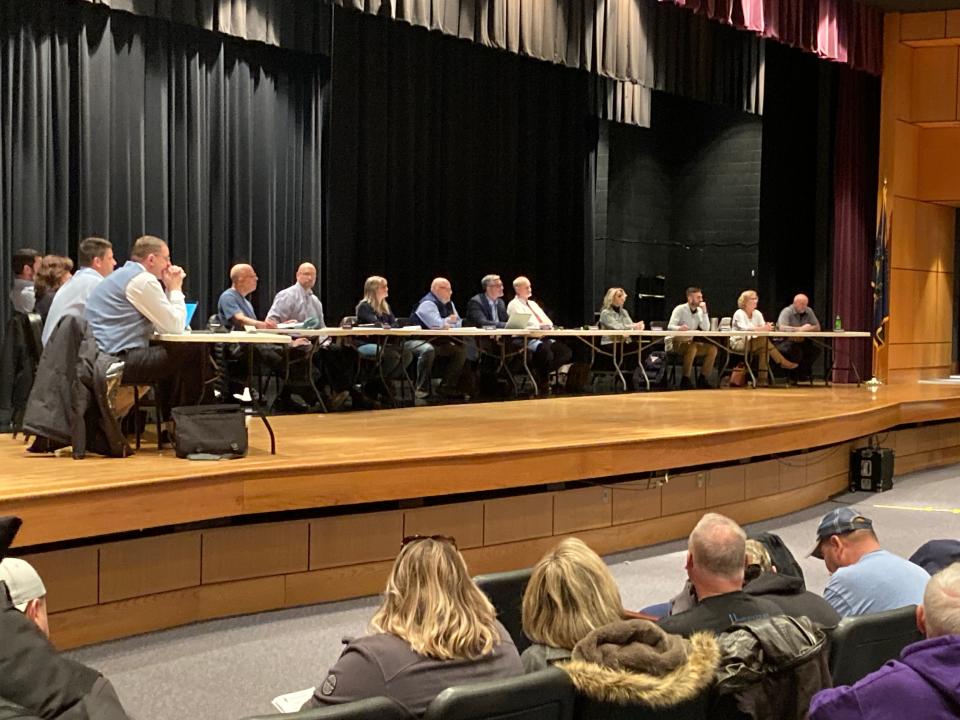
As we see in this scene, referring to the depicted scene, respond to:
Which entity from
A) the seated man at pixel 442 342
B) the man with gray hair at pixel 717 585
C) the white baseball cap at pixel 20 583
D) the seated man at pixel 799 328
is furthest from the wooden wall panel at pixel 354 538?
the seated man at pixel 799 328

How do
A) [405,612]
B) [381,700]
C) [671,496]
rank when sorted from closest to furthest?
[381,700] < [405,612] < [671,496]

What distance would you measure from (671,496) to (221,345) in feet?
10.1

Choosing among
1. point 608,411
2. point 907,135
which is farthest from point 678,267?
point 608,411

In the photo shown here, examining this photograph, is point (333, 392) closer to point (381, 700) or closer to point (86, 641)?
point (86, 641)

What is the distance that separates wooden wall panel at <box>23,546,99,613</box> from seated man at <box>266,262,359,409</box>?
149 inches

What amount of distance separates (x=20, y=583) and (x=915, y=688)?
5.00 ft

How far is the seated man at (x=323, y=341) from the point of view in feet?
25.0

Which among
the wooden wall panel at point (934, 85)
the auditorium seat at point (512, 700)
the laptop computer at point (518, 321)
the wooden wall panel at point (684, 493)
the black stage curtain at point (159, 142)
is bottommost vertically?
the wooden wall panel at point (684, 493)

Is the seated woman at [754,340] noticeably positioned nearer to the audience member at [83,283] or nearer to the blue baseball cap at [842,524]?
the audience member at [83,283]

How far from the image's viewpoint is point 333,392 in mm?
7738

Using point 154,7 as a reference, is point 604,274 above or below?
below

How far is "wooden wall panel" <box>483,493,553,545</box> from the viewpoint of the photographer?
4961 mm

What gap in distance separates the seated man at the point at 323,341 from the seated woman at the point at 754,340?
3952 millimetres

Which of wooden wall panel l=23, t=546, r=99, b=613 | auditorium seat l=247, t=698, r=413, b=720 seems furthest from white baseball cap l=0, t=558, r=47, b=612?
wooden wall panel l=23, t=546, r=99, b=613
